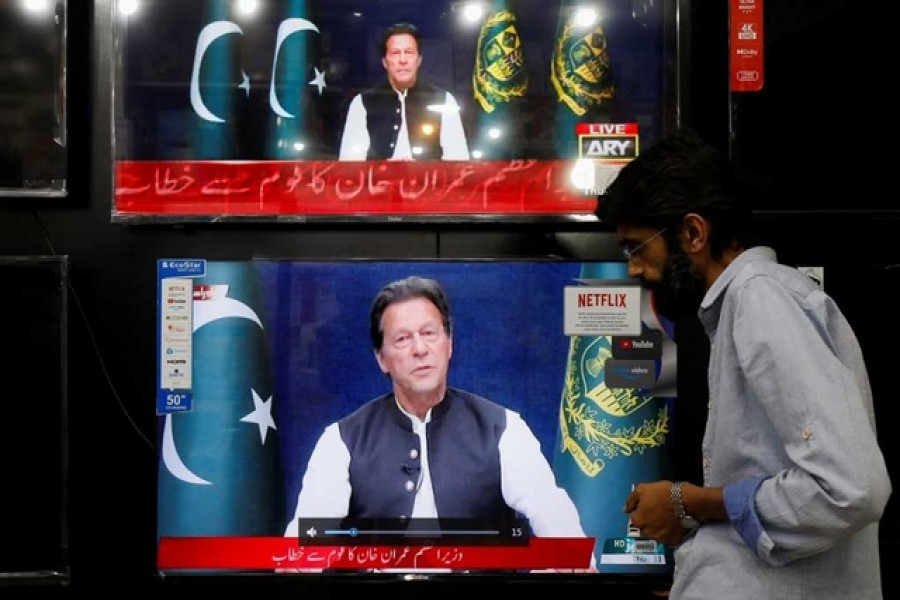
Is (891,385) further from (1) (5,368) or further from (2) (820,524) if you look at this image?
(1) (5,368)

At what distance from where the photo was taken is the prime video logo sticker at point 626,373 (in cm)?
298

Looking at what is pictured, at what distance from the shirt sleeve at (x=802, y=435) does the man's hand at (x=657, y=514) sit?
13 cm

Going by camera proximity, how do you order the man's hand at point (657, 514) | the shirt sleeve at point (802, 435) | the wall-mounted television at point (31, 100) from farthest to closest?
the wall-mounted television at point (31, 100) → the man's hand at point (657, 514) → the shirt sleeve at point (802, 435)

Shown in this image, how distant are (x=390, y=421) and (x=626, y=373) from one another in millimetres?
723

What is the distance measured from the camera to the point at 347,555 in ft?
9.63

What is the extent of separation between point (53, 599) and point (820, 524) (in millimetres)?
2310

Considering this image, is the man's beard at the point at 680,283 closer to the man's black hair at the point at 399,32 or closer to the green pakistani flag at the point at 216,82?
the man's black hair at the point at 399,32

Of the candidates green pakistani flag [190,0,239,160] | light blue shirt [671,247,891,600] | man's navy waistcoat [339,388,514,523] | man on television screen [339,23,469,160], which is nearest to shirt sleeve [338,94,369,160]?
man on television screen [339,23,469,160]

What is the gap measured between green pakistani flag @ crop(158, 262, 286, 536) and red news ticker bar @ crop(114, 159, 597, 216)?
213 millimetres

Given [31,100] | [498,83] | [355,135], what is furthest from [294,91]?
[31,100]

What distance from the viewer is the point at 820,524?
64.4 inches

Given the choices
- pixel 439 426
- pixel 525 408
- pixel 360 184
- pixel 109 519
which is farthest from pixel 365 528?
pixel 360 184

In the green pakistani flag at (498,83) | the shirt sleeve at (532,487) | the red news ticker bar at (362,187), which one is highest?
the green pakistani flag at (498,83)

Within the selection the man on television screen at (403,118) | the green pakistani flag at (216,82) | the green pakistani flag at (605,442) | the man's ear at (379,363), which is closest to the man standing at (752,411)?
the green pakistani flag at (605,442)
